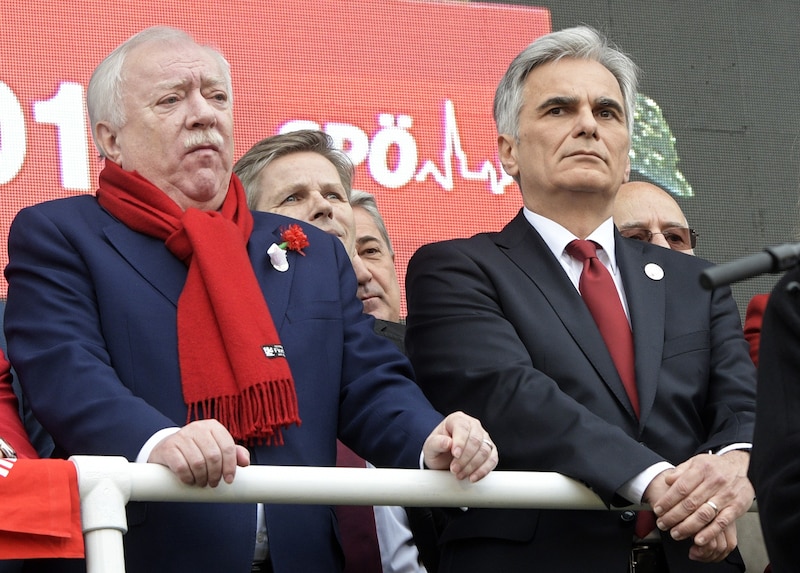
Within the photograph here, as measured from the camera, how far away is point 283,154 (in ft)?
13.5

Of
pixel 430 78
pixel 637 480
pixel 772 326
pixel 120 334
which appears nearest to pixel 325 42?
pixel 430 78

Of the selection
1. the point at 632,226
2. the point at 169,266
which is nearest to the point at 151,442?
the point at 169,266

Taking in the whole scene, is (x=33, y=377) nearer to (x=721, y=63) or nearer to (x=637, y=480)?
(x=637, y=480)

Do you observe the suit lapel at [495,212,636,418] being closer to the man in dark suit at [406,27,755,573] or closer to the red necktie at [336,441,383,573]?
the man in dark suit at [406,27,755,573]

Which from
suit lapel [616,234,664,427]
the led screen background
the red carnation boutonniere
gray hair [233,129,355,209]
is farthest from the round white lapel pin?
the led screen background

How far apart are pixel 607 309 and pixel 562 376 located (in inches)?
8.1

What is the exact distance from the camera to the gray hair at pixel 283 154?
410cm

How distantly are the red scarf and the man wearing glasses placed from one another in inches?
60.3

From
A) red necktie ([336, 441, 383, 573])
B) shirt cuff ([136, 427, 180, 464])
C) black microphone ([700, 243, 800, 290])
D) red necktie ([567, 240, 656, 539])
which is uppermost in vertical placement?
black microphone ([700, 243, 800, 290])

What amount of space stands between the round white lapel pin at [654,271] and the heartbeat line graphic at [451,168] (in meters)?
1.26

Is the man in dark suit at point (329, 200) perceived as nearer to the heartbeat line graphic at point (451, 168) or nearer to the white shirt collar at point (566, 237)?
the heartbeat line graphic at point (451, 168)

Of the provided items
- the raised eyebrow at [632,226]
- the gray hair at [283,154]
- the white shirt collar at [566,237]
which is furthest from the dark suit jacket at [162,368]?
the raised eyebrow at [632,226]

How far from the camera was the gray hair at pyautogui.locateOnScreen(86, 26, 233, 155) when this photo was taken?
321 cm

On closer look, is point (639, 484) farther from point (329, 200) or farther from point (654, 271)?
point (329, 200)
